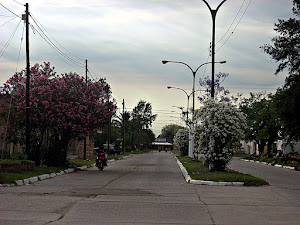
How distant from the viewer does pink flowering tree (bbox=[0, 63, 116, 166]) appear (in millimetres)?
29344

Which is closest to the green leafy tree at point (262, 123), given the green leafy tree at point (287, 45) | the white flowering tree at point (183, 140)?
the white flowering tree at point (183, 140)

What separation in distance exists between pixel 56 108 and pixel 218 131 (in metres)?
10.5

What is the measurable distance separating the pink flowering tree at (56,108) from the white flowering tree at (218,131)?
8.10 m

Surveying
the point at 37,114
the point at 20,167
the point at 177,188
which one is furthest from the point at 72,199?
the point at 37,114

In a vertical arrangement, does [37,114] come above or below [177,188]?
above

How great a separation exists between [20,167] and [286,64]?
16429mm

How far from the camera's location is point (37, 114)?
29438mm

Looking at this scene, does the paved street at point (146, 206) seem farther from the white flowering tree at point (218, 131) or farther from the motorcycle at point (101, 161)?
the motorcycle at point (101, 161)

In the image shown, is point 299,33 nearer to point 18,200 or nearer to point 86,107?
point 86,107

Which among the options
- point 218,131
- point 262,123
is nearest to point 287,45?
point 218,131

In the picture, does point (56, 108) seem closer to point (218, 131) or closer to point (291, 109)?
point (218, 131)

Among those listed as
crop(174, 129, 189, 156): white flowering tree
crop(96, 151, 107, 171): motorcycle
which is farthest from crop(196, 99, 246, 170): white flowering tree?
crop(174, 129, 189, 156): white flowering tree

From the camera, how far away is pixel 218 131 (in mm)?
24188

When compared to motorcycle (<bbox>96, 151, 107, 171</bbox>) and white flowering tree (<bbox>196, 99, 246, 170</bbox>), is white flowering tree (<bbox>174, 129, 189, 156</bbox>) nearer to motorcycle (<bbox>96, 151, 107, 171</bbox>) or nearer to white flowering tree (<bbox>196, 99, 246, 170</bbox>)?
motorcycle (<bbox>96, 151, 107, 171</bbox>)
